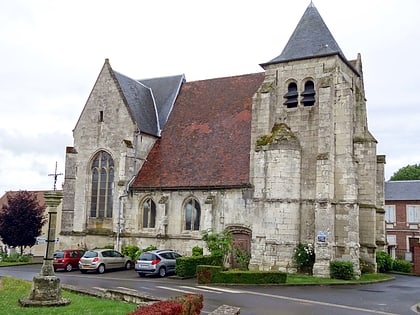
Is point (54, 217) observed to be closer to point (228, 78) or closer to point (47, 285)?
point (47, 285)

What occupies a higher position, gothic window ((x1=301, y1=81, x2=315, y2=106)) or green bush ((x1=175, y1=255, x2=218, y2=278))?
gothic window ((x1=301, y1=81, x2=315, y2=106))

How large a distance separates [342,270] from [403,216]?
26.5 meters

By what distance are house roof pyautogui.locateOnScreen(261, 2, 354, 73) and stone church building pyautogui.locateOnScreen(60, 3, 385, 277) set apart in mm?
87

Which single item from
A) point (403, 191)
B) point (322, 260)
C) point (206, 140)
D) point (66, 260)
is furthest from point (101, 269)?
point (403, 191)

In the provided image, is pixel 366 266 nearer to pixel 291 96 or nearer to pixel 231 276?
pixel 231 276

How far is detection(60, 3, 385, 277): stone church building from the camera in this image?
82.7 ft

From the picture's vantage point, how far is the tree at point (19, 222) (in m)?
36.5

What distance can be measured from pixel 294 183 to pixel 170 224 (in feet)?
27.5

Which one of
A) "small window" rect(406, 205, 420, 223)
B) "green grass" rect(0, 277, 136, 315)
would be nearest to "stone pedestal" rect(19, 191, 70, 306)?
"green grass" rect(0, 277, 136, 315)

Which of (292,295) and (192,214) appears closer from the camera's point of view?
(292,295)

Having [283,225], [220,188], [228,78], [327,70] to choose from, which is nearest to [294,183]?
[283,225]

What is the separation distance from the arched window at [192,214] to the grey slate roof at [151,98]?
6.09 m

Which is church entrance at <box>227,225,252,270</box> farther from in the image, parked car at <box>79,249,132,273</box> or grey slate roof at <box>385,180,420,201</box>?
grey slate roof at <box>385,180,420,201</box>

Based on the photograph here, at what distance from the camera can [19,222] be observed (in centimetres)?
3644
